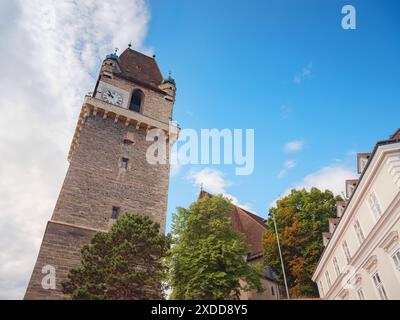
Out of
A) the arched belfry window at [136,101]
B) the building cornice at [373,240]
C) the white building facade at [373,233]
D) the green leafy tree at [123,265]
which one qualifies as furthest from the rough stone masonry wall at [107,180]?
the building cornice at [373,240]

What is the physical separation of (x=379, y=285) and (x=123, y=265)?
Answer: 10945 millimetres

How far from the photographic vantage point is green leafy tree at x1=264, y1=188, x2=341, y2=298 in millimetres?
25797

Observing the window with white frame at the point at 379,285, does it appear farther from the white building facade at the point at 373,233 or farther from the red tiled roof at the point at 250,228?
the red tiled roof at the point at 250,228

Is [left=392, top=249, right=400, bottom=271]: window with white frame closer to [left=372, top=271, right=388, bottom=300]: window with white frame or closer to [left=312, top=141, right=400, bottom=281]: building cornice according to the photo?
[left=312, top=141, right=400, bottom=281]: building cornice

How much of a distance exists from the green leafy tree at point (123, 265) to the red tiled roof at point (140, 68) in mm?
18799

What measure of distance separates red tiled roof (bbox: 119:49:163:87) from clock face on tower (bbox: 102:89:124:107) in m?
Result: 3.35

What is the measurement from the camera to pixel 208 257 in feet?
59.6

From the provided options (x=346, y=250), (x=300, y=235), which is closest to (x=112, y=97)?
(x=300, y=235)

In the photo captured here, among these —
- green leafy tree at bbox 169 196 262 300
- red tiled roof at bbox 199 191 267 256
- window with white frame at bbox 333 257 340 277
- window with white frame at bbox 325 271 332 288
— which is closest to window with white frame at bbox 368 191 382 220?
window with white frame at bbox 333 257 340 277

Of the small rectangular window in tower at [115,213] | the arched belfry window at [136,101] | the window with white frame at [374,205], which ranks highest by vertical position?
the arched belfry window at [136,101]

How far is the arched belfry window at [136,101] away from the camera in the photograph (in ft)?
94.6

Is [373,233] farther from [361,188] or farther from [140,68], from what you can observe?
[140,68]
